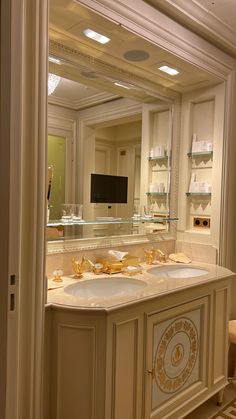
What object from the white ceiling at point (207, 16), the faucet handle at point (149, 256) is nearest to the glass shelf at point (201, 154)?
the white ceiling at point (207, 16)

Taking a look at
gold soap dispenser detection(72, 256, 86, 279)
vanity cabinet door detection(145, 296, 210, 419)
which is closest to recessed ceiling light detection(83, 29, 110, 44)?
gold soap dispenser detection(72, 256, 86, 279)

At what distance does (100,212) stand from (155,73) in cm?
112

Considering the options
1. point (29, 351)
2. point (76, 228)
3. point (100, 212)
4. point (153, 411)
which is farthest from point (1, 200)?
point (153, 411)

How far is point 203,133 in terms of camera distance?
8.82ft

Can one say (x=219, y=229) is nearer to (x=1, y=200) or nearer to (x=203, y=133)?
(x=203, y=133)

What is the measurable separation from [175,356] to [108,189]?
1163 millimetres

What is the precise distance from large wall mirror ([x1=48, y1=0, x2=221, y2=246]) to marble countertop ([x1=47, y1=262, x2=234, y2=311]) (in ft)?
0.99

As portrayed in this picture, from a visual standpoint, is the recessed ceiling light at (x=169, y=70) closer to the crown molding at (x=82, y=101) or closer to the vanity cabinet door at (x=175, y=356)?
the crown molding at (x=82, y=101)

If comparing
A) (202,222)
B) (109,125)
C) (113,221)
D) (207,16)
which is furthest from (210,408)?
(207,16)

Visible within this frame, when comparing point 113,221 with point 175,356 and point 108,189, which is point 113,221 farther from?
point 175,356

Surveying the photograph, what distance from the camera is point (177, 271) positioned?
2.51 meters

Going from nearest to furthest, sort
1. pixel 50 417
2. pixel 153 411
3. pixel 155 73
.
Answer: pixel 50 417 → pixel 153 411 → pixel 155 73

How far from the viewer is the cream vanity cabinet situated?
1.45m

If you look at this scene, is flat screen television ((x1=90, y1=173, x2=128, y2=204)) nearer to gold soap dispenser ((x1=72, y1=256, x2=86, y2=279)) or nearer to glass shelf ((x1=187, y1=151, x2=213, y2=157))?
gold soap dispenser ((x1=72, y1=256, x2=86, y2=279))
